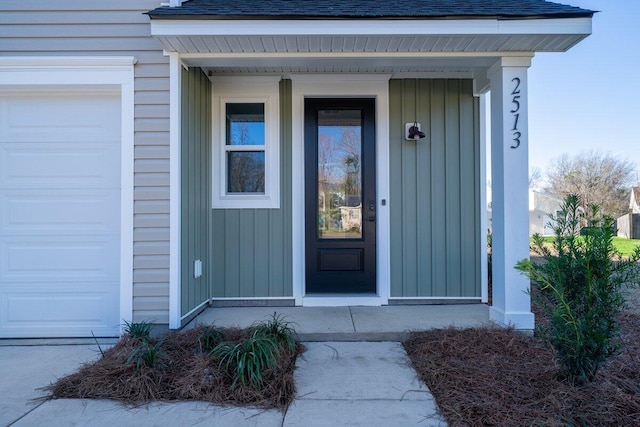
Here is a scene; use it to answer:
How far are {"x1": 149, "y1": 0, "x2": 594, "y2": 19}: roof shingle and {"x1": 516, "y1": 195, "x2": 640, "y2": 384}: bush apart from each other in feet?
5.48

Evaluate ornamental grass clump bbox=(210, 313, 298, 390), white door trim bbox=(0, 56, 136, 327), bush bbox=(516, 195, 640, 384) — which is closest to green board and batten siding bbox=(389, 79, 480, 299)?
bush bbox=(516, 195, 640, 384)

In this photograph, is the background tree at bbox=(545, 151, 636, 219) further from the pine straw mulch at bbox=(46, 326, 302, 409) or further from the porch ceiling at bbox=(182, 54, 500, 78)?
the pine straw mulch at bbox=(46, 326, 302, 409)

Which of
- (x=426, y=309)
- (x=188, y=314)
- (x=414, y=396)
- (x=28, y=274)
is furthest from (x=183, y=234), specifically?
(x=426, y=309)

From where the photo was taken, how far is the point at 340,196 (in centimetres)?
409

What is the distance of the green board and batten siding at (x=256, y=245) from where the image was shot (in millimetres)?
4020

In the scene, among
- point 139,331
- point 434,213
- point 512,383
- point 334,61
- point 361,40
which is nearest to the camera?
point 512,383

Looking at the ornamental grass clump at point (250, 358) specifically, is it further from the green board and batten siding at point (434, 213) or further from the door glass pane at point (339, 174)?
the green board and batten siding at point (434, 213)

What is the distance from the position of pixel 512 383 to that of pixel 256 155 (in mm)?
3129

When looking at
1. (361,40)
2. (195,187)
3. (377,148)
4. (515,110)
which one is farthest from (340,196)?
(515,110)

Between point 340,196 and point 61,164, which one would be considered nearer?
point 61,164

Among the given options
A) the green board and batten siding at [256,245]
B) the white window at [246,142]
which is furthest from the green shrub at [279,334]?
the white window at [246,142]

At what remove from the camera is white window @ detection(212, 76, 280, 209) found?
4.01 metres

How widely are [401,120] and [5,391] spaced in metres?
4.03

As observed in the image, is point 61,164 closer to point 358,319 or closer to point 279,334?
point 279,334
